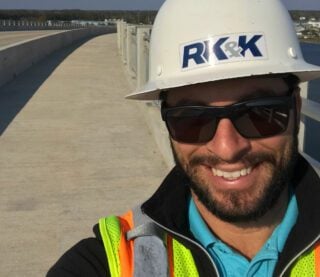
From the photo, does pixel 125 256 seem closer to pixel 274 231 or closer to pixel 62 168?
pixel 274 231

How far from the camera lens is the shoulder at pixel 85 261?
1.87m

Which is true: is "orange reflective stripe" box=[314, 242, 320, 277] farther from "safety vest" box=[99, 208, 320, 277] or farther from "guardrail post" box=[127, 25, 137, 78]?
"guardrail post" box=[127, 25, 137, 78]

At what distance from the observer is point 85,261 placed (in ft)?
6.16

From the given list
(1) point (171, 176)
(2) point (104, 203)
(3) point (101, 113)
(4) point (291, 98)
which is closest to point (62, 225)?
(2) point (104, 203)

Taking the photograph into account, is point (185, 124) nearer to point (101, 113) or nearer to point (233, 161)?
point (233, 161)

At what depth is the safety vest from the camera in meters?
1.78

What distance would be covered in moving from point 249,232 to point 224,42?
2.13ft

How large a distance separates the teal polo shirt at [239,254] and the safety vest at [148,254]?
0.10 metres

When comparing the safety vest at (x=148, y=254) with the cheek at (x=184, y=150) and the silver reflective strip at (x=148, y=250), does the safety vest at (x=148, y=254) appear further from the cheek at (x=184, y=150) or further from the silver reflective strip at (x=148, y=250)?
the cheek at (x=184, y=150)

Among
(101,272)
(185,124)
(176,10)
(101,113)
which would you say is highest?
(176,10)

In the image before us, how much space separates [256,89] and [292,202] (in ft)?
1.33

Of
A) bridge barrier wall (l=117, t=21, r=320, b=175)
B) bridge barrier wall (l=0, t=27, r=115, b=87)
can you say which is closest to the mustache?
bridge barrier wall (l=117, t=21, r=320, b=175)

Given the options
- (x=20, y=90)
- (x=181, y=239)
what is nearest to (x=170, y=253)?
(x=181, y=239)

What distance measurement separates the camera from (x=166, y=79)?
223 centimetres
